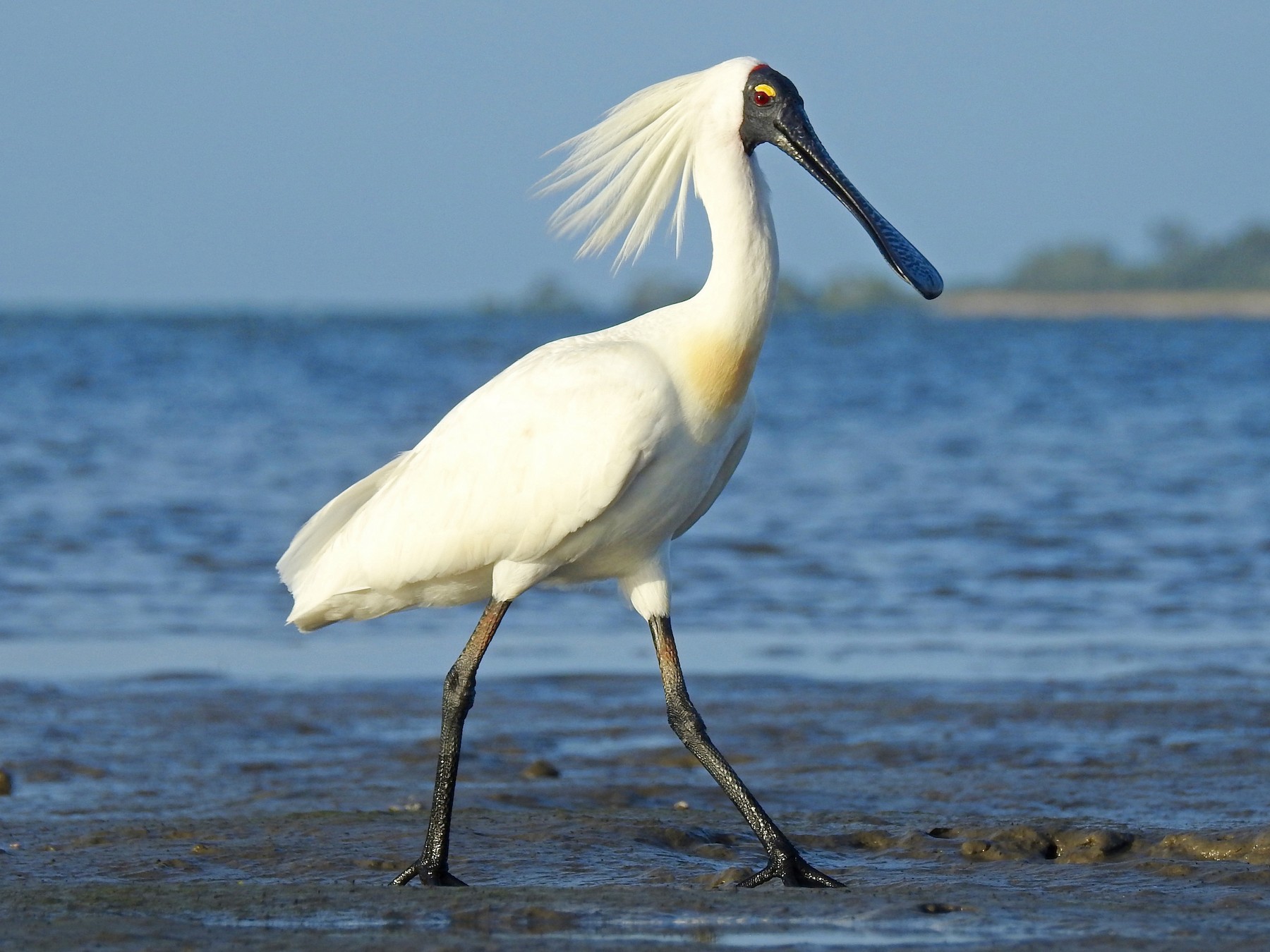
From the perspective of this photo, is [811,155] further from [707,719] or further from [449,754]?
→ [707,719]

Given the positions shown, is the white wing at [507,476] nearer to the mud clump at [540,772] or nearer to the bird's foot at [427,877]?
the bird's foot at [427,877]

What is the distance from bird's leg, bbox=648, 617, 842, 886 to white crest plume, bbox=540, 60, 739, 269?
128cm

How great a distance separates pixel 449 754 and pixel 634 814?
1079mm

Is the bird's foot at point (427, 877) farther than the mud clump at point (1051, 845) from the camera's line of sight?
No

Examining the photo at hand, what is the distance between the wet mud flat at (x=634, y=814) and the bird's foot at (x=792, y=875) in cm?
10

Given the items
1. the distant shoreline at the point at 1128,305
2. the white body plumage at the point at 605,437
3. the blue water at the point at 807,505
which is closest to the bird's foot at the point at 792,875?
the white body plumage at the point at 605,437

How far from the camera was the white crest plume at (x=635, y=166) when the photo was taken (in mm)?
6059

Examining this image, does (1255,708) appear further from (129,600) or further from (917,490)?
(917,490)

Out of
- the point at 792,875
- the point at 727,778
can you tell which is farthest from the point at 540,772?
the point at 792,875

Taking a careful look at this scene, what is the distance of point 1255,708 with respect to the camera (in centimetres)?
858

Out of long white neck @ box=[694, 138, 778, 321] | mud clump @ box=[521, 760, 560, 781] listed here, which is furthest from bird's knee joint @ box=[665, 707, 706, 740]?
mud clump @ box=[521, 760, 560, 781]

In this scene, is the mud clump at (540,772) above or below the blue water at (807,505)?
below

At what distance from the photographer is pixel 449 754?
596 cm

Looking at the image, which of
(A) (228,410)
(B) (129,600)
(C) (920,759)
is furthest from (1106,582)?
(A) (228,410)
